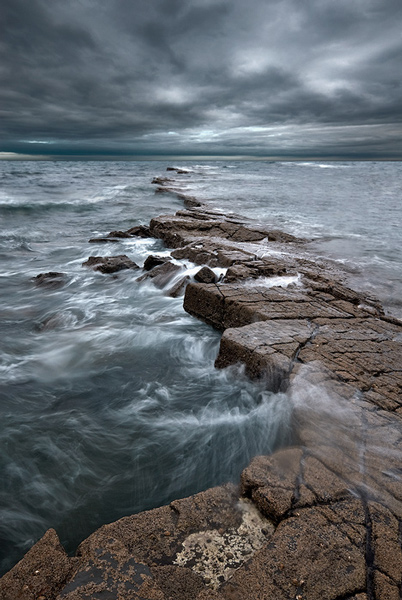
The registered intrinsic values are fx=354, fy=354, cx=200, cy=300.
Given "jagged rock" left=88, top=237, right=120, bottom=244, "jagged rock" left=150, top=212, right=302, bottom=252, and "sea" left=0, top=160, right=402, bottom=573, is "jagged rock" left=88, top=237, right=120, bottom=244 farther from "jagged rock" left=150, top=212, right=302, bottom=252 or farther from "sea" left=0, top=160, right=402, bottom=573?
"sea" left=0, top=160, right=402, bottom=573

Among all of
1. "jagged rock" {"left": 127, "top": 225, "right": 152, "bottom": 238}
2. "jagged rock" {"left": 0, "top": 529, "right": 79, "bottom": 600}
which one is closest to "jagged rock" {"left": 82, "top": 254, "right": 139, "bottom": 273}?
"jagged rock" {"left": 127, "top": 225, "right": 152, "bottom": 238}

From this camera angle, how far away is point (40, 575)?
198 centimetres

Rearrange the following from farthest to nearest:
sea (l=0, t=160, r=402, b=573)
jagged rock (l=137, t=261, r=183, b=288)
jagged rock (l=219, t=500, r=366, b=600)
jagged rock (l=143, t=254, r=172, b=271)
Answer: jagged rock (l=143, t=254, r=172, b=271), jagged rock (l=137, t=261, r=183, b=288), sea (l=0, t=160, r=402, b=573), jagged rock (l=219, t=500, r=366, b=600)

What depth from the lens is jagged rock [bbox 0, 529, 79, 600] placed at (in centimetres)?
188

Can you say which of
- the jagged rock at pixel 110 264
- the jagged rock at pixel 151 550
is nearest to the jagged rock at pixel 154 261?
the jagged rock at pixel 110 264

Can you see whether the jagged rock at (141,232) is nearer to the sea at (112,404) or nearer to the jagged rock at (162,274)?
the sea at (112,404)

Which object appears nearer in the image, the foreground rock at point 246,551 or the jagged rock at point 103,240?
the foreground rock at point 246,551

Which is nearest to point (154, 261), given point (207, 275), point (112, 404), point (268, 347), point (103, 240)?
point (207, 275)

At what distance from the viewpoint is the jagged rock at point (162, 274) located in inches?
315

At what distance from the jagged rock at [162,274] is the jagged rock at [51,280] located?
1925mm

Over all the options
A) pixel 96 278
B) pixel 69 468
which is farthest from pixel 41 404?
pixel 96 278

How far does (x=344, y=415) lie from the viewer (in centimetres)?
319

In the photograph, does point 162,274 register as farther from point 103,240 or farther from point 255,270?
point 103,240

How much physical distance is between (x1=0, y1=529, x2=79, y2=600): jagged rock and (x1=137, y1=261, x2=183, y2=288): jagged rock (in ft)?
19.9
